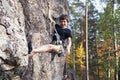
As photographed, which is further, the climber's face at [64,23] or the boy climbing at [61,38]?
the climber's face at [64,23]

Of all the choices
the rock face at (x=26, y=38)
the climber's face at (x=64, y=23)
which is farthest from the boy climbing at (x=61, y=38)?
the rock face at (x=26, y=38)

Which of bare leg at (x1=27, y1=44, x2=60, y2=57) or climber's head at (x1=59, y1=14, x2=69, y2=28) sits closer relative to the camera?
bare leg at (x1=27, y1=44, x2=60, y2=57)

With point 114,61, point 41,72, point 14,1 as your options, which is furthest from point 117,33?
point 14,1

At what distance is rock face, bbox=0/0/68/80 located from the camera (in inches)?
293

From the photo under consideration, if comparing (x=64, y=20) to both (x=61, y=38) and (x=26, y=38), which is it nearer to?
(x=61, y=38)

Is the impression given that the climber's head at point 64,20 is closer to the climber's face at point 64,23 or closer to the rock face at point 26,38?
the climber's face at point 64,23

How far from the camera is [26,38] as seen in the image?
1007 centimetres

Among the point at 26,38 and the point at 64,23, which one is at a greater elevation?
the point at 64,23

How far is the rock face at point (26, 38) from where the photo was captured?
293 inches

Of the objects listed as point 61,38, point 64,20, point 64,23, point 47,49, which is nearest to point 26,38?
point 61,38

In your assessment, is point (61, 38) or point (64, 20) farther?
point (61, 38)

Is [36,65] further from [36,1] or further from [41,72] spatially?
[36,1]

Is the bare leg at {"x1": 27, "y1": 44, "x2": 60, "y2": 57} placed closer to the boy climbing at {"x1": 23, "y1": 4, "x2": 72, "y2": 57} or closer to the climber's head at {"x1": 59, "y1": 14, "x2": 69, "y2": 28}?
the boy climbing at {"x1": 23, "y1": 4, "x2": 72, "y2": 57}

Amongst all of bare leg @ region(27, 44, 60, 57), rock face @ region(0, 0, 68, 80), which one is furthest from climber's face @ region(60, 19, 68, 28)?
rock face @ region(0, 0, 68, 80)
